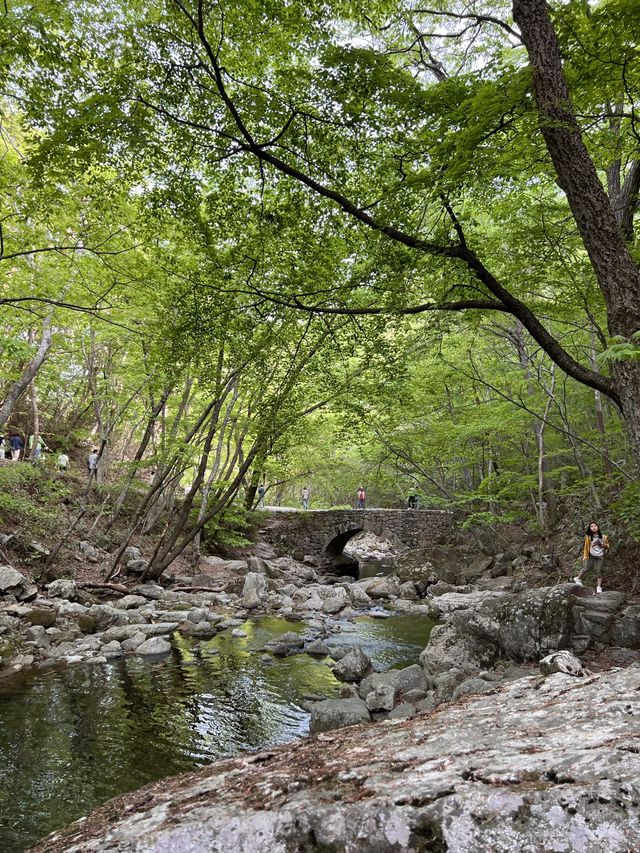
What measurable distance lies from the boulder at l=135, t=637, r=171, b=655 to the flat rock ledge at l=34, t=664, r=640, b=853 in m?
5.91

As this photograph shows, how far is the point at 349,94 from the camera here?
4785 mm

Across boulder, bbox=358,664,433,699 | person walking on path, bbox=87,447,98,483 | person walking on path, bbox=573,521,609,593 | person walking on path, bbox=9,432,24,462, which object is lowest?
boulder, bbox=358,664,433,699

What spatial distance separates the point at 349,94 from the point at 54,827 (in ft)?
23.1

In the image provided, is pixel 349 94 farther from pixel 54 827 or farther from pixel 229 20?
pixel 54 827

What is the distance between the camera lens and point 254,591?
527 inches

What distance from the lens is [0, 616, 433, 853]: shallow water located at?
405 cm

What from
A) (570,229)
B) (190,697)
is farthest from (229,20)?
(190,697)

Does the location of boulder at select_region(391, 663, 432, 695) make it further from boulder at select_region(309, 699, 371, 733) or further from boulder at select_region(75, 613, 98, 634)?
boulder at select_region(75, 613, 98, 634)

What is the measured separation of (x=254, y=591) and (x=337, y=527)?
10.0 metres

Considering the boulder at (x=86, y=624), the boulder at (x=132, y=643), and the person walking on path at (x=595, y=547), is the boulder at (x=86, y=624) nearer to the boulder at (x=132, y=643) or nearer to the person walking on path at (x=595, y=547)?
the boulder at (x=132, y=643)

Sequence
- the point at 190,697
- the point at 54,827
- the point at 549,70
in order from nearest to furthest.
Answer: the point at 54,827
the point at 549,70
the point at 190,697

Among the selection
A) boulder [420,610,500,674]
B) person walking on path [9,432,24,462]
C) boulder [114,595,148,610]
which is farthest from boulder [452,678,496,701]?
person walking on path [9,432,24,462]

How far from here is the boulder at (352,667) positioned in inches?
302

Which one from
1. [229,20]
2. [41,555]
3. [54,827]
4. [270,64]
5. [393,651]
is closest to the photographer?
[54,827]
